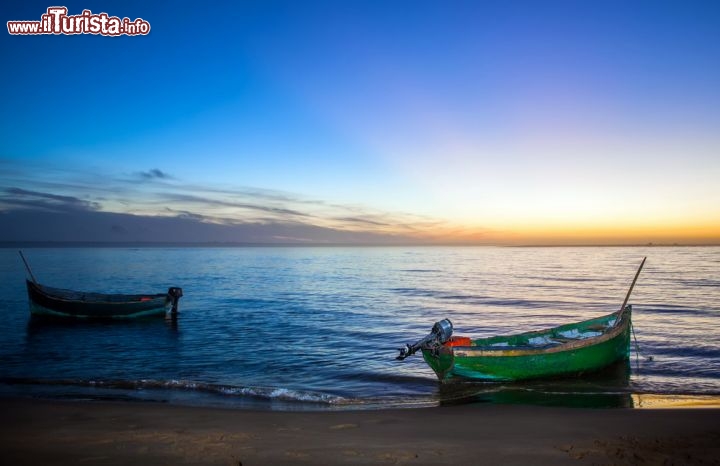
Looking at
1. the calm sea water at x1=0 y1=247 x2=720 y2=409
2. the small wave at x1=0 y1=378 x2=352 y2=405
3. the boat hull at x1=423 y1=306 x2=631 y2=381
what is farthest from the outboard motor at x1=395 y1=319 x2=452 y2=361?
the small wave at x1=0 y1=378 x2=352 y2=405

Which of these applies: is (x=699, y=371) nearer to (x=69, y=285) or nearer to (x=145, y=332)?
(x=145, y=332)

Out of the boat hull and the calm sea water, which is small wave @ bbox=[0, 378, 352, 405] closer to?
the calm sea water

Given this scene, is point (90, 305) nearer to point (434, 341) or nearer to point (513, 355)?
point (434, 341)

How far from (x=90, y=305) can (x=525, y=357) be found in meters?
26.3

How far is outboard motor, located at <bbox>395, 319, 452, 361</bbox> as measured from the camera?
14.2 metres

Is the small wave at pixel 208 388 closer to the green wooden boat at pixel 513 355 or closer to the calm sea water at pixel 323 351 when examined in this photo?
the calm sea water at pixel 323 351

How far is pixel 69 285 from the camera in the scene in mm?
51625

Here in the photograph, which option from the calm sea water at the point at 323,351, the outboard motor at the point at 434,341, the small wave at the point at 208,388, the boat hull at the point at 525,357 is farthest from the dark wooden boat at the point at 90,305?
the boat hull at the point at 525,357

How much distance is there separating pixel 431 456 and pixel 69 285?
55910 mm

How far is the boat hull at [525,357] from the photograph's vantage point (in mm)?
13984

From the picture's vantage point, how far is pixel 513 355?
14320mm

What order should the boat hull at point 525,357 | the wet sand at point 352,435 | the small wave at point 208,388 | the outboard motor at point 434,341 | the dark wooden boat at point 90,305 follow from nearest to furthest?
the wet sand at point 352,435
the small wave at point 208,388
the boat hull at point 525,357
the outboard motor at point 434,341
the dark wooden boat at point 90,305

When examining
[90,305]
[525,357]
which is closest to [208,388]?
[525,357]

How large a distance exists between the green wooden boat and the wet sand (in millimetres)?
2444
